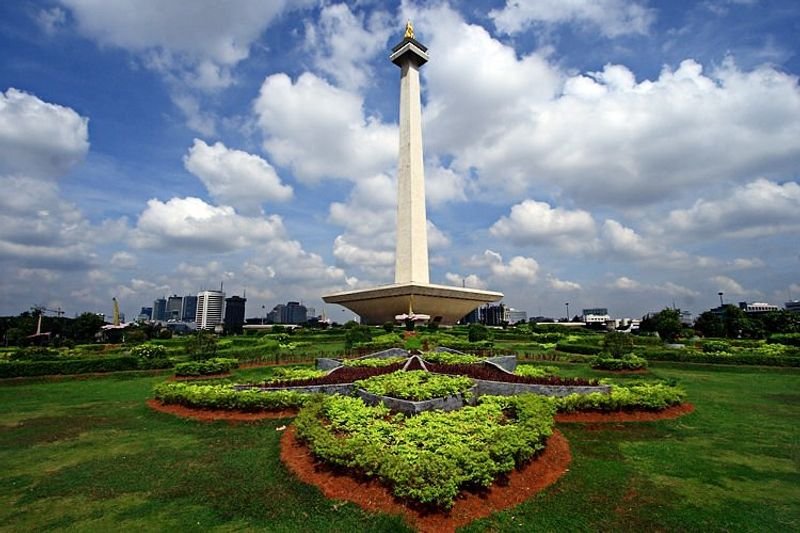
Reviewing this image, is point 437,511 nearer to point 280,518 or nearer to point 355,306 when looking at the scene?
point 280,518

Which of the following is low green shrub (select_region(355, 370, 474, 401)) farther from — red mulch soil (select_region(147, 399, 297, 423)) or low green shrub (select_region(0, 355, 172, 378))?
low green shrub (select_region(0, 355, 172, 378))

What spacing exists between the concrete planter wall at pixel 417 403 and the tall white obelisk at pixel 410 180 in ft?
106

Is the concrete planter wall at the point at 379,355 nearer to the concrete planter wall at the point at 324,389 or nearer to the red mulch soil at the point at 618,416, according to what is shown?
the concrete planter wall at the point at 324,389

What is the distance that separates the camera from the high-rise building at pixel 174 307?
6759 inches

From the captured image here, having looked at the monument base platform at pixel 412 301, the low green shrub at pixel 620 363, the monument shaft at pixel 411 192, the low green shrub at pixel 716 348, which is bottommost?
the low green shrub at pixel 620 363

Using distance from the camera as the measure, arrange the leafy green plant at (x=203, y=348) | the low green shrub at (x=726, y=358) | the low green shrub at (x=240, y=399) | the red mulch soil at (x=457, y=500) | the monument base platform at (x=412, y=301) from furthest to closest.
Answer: the monument base platform at (x=412, y=301) < the low green shrub at (x=726, y=358) < the leafy green plant at (x=203, y=348) < the low green shrub at (x=240, y=399) < the red mulch soil at (x=457, y=500)

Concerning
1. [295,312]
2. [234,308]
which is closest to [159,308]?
[295,312]

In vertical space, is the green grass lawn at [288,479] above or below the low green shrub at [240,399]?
below

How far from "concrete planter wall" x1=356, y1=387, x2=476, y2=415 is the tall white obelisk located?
106ft

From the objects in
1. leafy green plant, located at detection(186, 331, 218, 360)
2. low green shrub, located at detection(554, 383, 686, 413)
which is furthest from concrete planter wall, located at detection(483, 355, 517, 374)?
leafy green plant, located at detection(186, 331, 218, 360)

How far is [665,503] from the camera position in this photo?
18.9 ft

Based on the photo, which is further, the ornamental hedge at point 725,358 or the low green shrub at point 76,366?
the ornamental hedge at point 725,358

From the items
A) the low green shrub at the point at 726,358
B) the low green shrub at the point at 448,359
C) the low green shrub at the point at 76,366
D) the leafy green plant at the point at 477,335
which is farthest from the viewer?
the leafy green plant at the point at 477,335

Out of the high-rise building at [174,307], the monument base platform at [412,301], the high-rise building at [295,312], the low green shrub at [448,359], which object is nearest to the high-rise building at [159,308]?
the high-rise building at [174,307]
